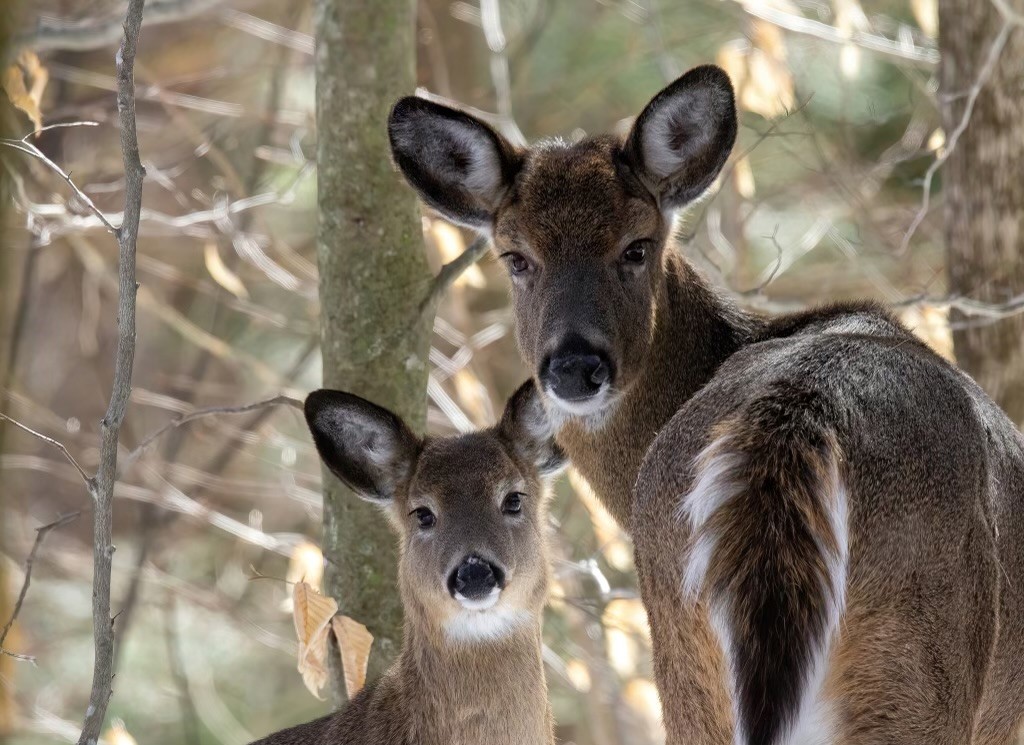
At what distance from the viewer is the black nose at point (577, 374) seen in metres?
4.82

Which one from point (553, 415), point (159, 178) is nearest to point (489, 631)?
point (553, 415)

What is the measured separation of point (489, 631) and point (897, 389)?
2.34m

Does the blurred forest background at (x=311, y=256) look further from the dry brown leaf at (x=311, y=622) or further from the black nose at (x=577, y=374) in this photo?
the black nose at (x=577, y=374)

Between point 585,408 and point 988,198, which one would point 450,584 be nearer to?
point 585,408

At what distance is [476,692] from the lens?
553 centimetres

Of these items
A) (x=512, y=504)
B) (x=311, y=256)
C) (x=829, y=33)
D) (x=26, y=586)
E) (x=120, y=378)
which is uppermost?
(x=311, y=256)

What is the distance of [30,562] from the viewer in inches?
196

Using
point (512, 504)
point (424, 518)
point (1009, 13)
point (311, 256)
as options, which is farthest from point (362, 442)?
point (311, 256)

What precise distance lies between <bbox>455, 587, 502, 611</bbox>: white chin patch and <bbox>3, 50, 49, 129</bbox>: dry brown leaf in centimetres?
253

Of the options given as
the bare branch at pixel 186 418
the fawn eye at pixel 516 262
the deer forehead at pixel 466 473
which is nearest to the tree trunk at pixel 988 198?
the deer forehead at pixel 466 473

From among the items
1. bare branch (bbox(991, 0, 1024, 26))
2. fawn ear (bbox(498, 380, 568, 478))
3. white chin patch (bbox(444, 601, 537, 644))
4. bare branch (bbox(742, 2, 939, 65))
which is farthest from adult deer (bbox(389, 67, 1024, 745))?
bare branch (bbox(742, 2, 939, 65))

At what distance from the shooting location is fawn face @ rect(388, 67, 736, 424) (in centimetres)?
490

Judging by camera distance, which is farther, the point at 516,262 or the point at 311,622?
the point at 516,262

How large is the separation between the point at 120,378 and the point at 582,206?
1717 millimetres
